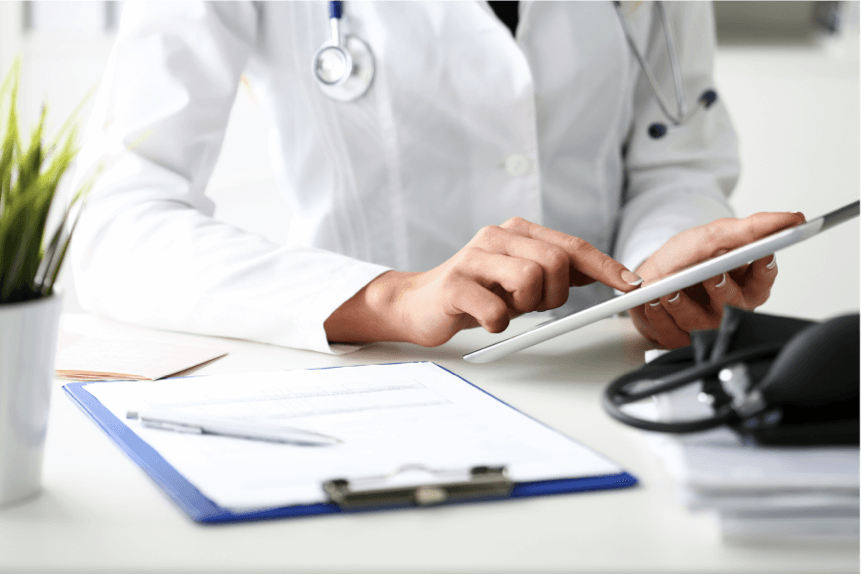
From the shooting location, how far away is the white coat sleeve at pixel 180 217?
2.29ft

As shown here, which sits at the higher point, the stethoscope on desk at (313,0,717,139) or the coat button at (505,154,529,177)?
the stethoscope on desk at (313,0,717,139)

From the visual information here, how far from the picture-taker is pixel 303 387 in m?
0.55

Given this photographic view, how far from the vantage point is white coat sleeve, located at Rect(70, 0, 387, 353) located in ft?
2.29

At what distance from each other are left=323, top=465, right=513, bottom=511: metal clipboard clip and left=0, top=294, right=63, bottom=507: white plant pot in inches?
5.6

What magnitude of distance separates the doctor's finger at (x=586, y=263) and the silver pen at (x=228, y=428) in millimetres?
260

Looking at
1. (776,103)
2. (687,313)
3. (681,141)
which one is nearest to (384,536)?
(687,313)

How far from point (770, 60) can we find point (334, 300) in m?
2.00

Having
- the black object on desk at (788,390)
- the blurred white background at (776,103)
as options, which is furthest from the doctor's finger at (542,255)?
the blurred white background at (776,103)

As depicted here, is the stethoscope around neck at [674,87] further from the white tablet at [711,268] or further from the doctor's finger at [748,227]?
the white tablet at [711,268]

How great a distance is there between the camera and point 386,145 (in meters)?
0.95

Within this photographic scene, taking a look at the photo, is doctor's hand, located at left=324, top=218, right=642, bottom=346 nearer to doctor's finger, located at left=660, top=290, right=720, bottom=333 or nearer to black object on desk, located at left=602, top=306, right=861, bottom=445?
doctor's finger, located at left=660, top=290, right=720, bottom=333

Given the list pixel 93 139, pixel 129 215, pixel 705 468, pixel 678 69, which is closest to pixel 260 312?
pixel 129 215

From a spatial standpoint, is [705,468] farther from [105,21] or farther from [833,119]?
[105,21]

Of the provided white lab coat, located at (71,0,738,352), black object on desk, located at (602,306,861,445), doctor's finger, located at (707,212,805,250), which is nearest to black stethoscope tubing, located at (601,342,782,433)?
black object on desk, located at (602,306,861,445)
